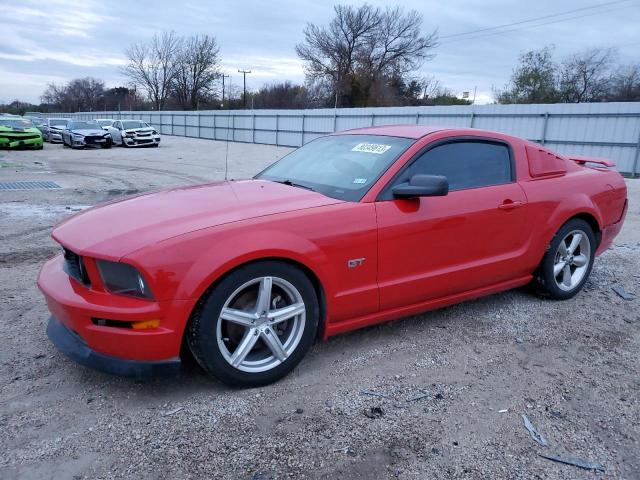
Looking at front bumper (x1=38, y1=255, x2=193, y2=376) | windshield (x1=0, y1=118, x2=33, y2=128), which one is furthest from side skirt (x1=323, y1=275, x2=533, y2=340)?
windshield (x1=0, y1=118, x2=33, y2=128)

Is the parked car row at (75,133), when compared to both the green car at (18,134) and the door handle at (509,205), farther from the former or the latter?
the door handle at (509,205)

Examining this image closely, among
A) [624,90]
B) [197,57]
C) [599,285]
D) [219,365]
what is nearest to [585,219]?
[599,285]

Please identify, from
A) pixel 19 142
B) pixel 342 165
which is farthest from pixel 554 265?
pixel 19 142

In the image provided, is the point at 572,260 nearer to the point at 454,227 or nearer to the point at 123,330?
the point at 454,227

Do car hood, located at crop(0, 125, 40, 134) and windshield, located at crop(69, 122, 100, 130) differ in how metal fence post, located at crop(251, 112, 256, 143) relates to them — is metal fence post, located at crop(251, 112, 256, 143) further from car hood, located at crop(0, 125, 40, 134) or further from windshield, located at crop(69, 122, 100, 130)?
car hood, located at crop(0, 125, 40, 134)

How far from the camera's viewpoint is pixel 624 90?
40.8 metres

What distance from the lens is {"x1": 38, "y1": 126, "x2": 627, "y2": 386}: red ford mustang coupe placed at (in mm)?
2498

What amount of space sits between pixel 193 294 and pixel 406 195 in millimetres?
1454

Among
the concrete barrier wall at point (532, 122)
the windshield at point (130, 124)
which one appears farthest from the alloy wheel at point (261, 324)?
the windshield at point (130, 124)

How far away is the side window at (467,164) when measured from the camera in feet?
11.2

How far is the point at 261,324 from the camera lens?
2752 mm

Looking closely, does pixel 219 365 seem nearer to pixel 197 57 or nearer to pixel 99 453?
pixel 99 453

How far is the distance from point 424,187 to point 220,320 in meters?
1.47

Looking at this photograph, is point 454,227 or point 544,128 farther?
point 544,128
